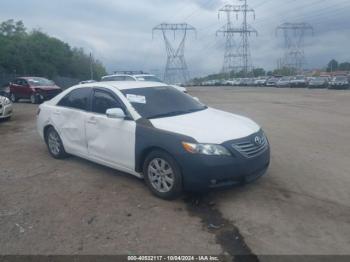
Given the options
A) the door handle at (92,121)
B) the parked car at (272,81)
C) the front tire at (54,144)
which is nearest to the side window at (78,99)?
the door handle at (92,121)

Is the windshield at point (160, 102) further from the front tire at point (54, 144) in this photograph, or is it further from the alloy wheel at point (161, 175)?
the front tire at point (54, 144)

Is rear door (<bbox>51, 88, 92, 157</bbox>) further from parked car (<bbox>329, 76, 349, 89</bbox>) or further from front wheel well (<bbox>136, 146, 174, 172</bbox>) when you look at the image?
parked car (<bbox>329, 76, 349, 89</bbox>)

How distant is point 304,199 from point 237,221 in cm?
117

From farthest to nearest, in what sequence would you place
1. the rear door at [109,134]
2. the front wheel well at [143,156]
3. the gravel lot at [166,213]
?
1. the rear door at [109,134]
2. the front wheel well at [143,156]
3. the gravel lot at [166,213]

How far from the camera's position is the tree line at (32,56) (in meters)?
42.7

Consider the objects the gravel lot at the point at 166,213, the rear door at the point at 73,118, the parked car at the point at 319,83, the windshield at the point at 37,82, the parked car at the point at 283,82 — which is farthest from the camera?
the parked car at the point at 283,82

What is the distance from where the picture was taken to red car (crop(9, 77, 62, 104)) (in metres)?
21.3

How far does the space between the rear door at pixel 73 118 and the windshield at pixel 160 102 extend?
0.94m

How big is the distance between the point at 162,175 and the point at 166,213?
1.94ft

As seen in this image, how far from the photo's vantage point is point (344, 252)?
3.66 m

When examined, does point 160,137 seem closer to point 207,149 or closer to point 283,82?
point 207,149

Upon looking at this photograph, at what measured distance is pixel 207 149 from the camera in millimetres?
4730

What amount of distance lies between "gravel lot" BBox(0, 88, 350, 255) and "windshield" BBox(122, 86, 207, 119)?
1.13m

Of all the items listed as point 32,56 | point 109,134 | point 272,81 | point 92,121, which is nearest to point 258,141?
point 109,134
